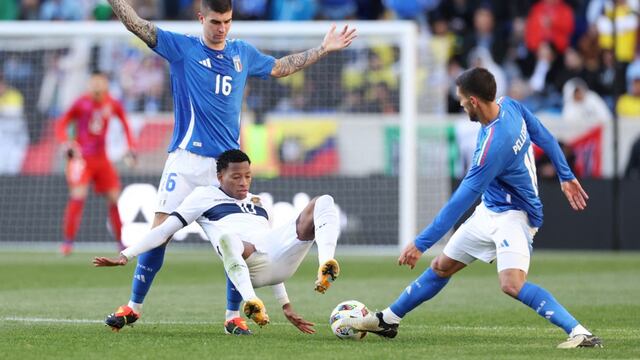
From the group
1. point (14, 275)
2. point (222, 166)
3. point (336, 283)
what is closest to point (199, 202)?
point (222, 166)

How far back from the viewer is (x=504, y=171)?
9203 mm

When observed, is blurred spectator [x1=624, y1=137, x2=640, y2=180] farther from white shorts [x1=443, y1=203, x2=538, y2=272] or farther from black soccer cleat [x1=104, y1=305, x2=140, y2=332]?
black soccer cleat [x1=104, y1=305, x2=140, y2=332]

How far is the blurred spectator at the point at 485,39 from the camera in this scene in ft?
78.2

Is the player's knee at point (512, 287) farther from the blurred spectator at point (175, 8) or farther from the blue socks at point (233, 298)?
the blurred spectator at point (175, 8)

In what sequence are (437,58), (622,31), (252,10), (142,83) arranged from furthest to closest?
(252,10)
(437,58)
(622,31)
(142,83)

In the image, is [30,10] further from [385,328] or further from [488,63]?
[385,328]

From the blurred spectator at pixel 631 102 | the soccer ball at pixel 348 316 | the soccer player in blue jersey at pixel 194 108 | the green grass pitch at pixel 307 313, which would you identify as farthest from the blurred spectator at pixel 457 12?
the soccer ball at pixel 348 316

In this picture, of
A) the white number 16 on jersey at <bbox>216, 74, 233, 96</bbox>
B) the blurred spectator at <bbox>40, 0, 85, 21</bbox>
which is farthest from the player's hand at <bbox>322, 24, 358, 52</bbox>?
the blurred spectator at <bbox>40, 0, 85, 21</bbox>

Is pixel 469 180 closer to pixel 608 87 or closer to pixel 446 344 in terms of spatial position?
pixel 446 344

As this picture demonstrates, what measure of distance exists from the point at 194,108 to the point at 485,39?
46.9 ft

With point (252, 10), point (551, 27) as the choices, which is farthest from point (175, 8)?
point (551, 27)

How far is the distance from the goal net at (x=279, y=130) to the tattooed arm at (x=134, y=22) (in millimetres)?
9244

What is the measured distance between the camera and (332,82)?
832 inches

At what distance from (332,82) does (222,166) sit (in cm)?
1148
